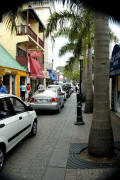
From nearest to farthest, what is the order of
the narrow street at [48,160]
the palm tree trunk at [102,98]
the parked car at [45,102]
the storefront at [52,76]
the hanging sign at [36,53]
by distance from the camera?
the narrow street at [48,160] < the palm tree trunk at [102,98] < the parked car at [45,102] < the hanging sign at [36,53] < the storefront at [52,76]

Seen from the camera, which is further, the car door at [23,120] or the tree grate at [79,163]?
the car door at [23,120]

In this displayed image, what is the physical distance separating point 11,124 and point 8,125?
0.53 feet

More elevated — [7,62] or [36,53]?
[36,53]

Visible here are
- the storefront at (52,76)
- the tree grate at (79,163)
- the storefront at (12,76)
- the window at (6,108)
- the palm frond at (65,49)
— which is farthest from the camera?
the storefront at (52,76)

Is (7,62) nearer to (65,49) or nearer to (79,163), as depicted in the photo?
(65,49)

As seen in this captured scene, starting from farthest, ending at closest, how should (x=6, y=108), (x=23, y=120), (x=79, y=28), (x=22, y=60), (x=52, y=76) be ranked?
(x=52, y=76) < (x=22, y=60) < (x=79, y=28) < (x=23, y=120) < (x=6, y=108)

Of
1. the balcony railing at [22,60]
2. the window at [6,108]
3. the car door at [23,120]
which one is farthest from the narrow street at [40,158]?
the balcony railing at [22,60]

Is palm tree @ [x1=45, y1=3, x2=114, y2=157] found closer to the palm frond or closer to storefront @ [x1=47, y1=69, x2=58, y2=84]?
the palm frond

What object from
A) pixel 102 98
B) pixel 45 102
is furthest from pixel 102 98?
pixel 45 102

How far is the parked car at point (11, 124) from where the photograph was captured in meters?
3.74

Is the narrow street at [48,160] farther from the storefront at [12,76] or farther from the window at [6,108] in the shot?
the storefront at [12,76]

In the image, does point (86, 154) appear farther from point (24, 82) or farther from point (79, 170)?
point (24, 82)

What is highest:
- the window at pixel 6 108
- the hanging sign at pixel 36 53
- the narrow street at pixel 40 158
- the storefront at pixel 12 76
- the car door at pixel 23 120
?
the hanging sign at pixel 36 53

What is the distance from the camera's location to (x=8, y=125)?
3965 mm
